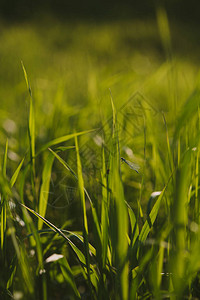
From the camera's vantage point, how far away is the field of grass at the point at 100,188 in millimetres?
369

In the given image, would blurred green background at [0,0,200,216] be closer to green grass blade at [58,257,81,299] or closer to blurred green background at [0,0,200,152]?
blurred green background at [0,0,200,152]

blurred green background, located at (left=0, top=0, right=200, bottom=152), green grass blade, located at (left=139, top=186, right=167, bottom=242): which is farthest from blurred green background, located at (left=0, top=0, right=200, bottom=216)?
green grass blade, located at (left=139, top=186, right=167, bottom=242)

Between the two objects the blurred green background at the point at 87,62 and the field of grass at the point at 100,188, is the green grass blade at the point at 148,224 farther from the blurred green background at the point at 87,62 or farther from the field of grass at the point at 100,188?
the blurred green background at the point at 87,62

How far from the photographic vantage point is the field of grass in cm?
37

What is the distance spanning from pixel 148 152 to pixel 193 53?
2.77 meters

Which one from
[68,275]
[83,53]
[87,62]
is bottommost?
[68,275]

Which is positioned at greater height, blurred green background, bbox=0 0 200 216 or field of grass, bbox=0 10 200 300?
blurred green background, bbox=0 0 200 216

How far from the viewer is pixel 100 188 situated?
0.54m

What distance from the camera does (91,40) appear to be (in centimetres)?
322

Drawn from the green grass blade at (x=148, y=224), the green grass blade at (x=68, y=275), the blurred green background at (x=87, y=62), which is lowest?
the green grass blade at (x=68, y=275)

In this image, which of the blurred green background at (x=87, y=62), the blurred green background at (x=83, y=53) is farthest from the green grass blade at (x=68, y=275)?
the blurred green background at (x=83, y=53)

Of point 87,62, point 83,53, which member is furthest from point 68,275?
point 83,53

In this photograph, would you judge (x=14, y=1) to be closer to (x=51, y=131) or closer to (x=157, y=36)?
(x=157, y=36)

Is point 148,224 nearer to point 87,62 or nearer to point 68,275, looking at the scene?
point 68,275
